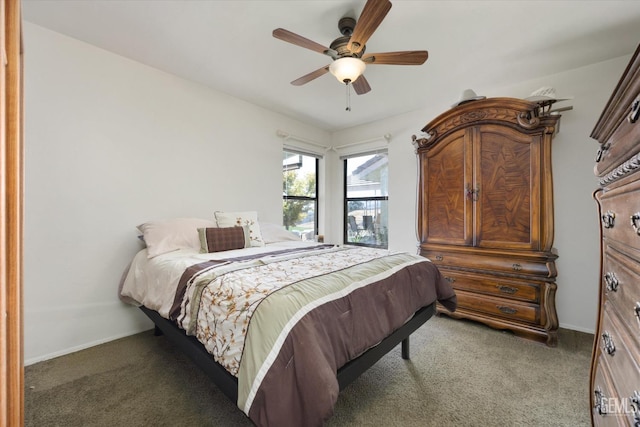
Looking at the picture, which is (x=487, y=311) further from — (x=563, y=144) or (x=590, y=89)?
(x=590, y=89)

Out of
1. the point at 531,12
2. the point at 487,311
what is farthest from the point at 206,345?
the point at 531,12

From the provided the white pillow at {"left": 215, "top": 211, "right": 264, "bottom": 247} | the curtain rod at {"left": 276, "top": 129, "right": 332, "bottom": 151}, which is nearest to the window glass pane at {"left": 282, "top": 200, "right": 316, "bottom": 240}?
the curtain rod at {"left": 276, "top": 129, "right": 332, "bottom": 151}

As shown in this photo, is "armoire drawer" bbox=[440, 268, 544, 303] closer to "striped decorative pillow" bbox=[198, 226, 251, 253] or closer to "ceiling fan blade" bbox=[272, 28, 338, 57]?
"striped decorative pillow" bbox=[198, 226, 251, 253]

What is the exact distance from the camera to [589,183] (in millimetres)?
2357

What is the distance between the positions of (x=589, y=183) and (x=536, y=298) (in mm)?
1231

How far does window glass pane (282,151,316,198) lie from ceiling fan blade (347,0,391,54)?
224 cm

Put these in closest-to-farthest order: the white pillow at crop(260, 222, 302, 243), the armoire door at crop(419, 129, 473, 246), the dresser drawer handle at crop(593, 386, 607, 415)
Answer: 1. the dresser drawer handle at crop(593, 386, 607, 415)
2. the armoire door at crop(419, 129, 473, 246)
3. the white pillow at crop(260, 222, 302, 243)

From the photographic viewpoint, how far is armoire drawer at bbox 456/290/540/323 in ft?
7.13

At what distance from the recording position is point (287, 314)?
1018 millimetres

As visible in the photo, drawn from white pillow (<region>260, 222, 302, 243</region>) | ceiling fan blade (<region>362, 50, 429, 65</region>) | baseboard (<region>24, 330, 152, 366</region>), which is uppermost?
ceiling fan blade (<region>362, 50, 429, 65</region>)

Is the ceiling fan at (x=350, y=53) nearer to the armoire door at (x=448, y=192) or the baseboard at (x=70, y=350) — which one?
the armoire door at (x=448, y=192)

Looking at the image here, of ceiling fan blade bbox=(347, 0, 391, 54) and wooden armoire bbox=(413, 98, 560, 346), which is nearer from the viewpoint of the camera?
ceiling fan blade bbox=(347, 0, 391, 54)

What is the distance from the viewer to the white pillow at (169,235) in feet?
6.93

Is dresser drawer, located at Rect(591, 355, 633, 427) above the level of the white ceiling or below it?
below
